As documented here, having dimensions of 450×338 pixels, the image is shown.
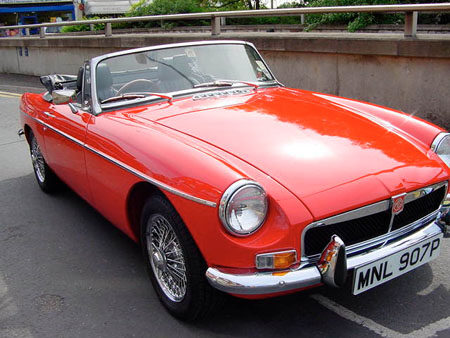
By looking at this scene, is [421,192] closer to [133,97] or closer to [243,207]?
[243,207]

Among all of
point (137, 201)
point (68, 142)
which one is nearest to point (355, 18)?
point (68, 142)

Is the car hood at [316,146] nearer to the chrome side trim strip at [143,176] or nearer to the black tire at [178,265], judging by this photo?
the chrome side trim strip at [143,176]

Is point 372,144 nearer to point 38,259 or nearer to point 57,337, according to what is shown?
point 57,337

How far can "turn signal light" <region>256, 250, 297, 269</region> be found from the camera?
2.54 metres

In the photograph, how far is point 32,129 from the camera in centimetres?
525

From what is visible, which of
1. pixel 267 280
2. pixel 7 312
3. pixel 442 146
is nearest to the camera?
pixel 267 280

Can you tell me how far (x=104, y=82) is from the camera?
4.06 metres

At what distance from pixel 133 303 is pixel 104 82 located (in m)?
1.70

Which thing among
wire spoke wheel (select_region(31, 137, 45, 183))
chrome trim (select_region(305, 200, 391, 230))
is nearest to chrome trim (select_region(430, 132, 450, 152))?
chrome trim (select_region(305, 200, 391, 230))

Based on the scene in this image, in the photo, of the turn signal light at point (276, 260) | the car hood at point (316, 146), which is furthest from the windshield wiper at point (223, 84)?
the turn signal light at point (276, 260)

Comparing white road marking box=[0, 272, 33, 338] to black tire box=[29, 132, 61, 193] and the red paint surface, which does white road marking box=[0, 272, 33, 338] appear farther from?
black tire box=[29, 132, 61, 193]

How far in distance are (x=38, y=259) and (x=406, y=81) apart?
5032 millimetres

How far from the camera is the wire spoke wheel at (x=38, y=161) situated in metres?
5.34

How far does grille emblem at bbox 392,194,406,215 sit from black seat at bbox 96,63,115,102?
7.37ft
